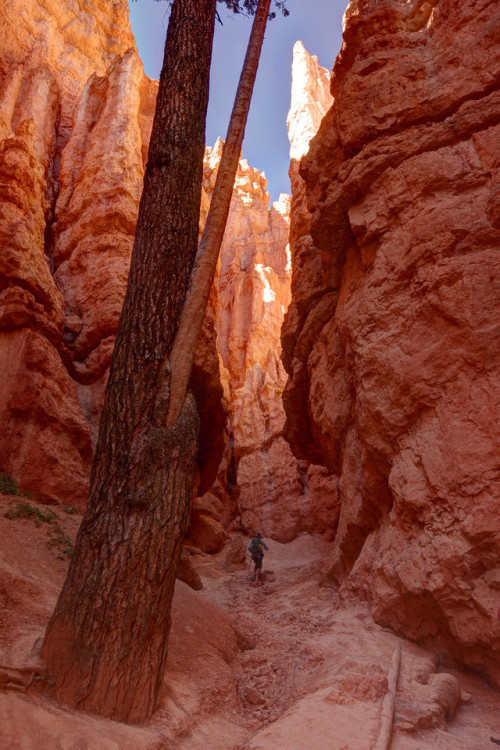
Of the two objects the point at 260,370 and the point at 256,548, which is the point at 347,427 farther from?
the point at 260,370

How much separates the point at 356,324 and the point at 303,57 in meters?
36.5

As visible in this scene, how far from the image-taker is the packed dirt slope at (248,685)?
3191 mm

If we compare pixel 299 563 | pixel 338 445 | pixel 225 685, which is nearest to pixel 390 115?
pixel 338 445

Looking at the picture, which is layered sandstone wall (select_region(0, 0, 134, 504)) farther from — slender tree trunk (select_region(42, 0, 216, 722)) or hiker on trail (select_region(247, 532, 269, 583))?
slender tree trunk (select_region(42, 0, 216, 722))

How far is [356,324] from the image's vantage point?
8.00 metres

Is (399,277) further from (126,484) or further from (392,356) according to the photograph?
(126,484)

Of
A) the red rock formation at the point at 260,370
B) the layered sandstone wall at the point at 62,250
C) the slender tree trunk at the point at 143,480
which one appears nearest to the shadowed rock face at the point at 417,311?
the slender tree trunk at the point at 143,480

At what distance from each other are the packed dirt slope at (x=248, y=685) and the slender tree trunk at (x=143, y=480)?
25 cm

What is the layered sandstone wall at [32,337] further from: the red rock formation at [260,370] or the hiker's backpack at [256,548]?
the red rock formation at [260,370]

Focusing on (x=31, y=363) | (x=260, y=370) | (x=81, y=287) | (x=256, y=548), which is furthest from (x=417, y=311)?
(x=260, y=370)

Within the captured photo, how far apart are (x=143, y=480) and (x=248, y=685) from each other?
2916 mm

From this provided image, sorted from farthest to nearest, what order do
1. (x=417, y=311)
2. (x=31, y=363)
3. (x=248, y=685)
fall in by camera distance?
(x=31, y=363)
(x=417, y=311)
(x=248, y=685)

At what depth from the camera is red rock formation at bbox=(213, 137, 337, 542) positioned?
19.6 m

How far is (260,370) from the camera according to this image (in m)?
31.0
